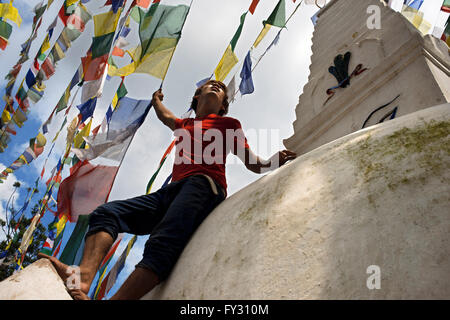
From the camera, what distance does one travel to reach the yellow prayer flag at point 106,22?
450 cm

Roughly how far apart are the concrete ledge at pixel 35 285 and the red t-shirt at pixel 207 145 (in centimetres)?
Result: 90

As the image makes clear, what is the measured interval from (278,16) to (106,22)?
209cm

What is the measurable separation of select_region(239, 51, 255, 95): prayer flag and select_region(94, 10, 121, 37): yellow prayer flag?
1644 mm

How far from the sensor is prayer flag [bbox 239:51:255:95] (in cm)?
484

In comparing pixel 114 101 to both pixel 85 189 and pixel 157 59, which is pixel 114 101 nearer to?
pixel 157 59

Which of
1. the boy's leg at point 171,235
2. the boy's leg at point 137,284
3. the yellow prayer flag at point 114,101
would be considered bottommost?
the boy's leg at point 137,284

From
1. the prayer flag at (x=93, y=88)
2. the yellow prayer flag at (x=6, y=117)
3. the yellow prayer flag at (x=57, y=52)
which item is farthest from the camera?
the yellow prayer flag at (x=6, y=117)

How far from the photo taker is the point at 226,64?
4676mm

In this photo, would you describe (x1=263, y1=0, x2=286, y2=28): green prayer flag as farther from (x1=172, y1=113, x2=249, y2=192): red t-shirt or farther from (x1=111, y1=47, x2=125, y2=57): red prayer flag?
(x1=172, y1=113, x2=249, y2=192): red t-shirt

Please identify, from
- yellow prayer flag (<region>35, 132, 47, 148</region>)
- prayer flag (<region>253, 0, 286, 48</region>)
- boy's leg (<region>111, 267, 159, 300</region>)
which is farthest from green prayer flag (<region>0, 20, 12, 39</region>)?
boy's leg (<region>111, 267, 159, 300</region>)

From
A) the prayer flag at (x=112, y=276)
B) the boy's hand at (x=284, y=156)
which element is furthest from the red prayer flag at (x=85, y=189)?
the boy's hand at (x=284, y=156)

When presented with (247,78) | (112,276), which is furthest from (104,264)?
(247,78)

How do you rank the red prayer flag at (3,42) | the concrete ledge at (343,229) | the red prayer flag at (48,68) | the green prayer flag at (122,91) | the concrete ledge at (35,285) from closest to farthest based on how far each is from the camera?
the concrete ledge at (343,229) → the concrete ledge at (35,285) → the green prayer flag at (122,91) → the red prayer flag at (48,68) → the red prayer flag at (3,42)

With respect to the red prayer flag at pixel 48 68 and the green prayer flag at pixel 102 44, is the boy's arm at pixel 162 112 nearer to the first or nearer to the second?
the green prayer flag at pixel 102 44
